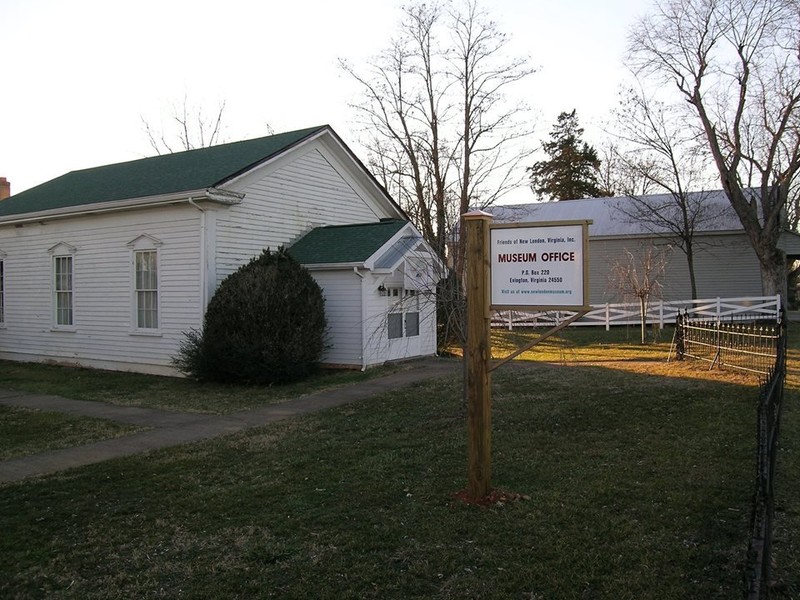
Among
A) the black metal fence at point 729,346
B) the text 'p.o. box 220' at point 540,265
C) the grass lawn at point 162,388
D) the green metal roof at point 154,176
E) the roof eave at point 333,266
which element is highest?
the green metal roof at point 154,176

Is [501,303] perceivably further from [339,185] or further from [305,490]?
[339,185]

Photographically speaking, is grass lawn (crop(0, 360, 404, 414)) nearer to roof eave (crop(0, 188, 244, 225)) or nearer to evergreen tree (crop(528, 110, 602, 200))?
roof eave (crop(0, 188, 244, 225))

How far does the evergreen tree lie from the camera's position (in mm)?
59250

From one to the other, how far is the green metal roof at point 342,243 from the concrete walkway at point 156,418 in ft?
9.23

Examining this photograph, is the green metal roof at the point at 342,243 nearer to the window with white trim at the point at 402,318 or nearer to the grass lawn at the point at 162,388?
the window with white trim at the point at 402,318

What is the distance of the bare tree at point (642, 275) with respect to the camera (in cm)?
2100

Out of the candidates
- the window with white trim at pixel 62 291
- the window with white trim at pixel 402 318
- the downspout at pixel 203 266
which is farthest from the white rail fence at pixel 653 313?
the window with white trim at pixel 62 291

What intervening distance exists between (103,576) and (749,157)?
28.7 metres

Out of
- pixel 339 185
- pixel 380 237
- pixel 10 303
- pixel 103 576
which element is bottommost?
pixel 103 576

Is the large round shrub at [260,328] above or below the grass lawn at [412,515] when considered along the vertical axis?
above

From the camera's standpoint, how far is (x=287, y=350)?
1327cm

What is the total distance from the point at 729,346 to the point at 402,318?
277 inches

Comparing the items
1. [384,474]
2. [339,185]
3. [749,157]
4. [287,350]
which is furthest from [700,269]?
[384,474]

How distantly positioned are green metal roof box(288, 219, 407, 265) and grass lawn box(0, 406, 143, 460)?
636 centimetres
